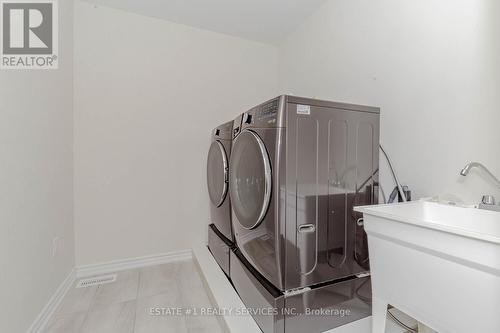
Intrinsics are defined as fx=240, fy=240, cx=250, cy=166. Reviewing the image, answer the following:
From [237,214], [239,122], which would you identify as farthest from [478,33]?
[237,214]

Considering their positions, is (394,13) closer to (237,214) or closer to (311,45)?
(311,45)

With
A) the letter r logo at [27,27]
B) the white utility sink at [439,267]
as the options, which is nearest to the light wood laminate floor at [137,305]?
the white utility sink at [439,267]

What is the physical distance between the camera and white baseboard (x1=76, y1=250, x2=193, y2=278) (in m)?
2.19

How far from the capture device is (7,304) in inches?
47.2

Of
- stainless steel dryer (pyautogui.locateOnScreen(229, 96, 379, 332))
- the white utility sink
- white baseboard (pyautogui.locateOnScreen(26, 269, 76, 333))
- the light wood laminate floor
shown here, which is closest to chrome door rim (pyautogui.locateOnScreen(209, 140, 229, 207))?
stainless steel dryer (pyautogui.locateOnScreen(229, 96, 379, 332))

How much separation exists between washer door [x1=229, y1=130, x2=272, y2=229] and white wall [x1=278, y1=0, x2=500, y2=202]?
3.08 feet

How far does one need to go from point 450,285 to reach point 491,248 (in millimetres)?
200

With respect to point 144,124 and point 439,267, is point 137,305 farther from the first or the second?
point 439,267

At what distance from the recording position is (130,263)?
2.33 meters

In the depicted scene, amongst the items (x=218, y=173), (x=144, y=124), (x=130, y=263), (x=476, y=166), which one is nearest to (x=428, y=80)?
(x=476, y=166)

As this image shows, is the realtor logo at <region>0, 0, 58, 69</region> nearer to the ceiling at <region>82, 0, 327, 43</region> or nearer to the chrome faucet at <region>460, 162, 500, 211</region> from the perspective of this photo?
the ceiling at <region>82, 0, 327, 43</region>

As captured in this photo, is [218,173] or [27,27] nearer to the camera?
[27,27]

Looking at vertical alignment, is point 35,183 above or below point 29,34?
below

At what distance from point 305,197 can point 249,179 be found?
14.2 inches
